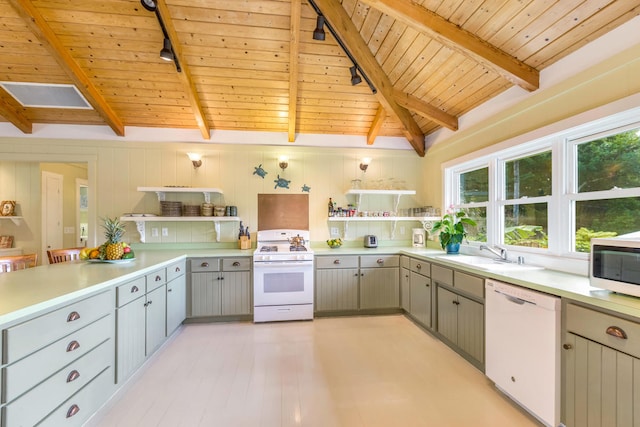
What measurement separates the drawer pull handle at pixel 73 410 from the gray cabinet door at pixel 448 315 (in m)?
2.87

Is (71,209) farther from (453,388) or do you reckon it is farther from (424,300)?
(453,388)

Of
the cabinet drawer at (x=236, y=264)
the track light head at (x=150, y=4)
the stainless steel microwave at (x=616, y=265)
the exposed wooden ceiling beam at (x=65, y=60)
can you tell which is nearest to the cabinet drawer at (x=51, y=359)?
the cabinet drawer at (x=236, y=264)

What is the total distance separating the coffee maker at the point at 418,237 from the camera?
398 cm

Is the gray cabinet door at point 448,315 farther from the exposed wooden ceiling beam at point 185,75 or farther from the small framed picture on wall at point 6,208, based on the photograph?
the small framed picture on wall at point 6,208

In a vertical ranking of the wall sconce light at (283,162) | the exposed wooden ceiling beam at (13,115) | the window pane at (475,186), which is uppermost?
the exposed wooden ceiling beam at (13,115)

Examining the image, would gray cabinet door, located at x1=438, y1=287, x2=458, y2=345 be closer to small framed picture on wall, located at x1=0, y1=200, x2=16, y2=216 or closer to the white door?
the white door

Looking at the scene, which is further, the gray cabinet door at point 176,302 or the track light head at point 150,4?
the gray cabinet door at point 176,302

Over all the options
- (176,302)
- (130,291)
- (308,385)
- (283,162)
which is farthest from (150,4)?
(308,385)

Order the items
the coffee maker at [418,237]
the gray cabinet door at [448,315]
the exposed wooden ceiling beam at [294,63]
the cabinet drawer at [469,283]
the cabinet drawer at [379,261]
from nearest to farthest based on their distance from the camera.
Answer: the cabinet drawer at [469,283] < the exposed wooden ceiling beam at [294,63] < the gray cabinet door at [448,315] < the cabinet drawer at [379,261] < the coffee maker at [418,237]

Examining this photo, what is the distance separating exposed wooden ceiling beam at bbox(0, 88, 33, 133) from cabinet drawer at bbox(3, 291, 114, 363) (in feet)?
10.5

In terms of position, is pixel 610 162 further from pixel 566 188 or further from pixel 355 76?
pixel 355 76

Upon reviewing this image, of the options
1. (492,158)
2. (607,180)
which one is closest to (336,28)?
(492,158)

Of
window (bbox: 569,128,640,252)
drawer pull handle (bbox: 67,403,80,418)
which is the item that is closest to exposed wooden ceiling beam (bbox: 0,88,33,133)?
drawer pull handle (bbox: 67,403,80,418)

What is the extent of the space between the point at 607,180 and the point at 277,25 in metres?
3.04
